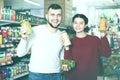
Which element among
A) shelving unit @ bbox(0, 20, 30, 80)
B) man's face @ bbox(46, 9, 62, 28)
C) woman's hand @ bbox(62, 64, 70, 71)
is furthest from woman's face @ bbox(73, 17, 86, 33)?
shelving unit @ bbox(0, 20, 30, 80)

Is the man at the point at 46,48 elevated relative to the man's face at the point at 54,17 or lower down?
lower down

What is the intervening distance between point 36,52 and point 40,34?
0.21m

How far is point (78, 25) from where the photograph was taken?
296cm

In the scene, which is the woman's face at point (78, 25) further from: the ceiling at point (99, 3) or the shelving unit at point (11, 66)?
the ceiling at point (99, 3)

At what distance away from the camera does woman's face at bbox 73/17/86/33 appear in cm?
295

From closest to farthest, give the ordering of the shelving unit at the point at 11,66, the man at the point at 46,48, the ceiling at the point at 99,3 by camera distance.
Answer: the man at the point at 46,48, the shelving unit at the point at 11,66, the ceiling at the point at 99,3

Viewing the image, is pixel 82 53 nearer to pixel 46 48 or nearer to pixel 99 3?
pixel 46 48

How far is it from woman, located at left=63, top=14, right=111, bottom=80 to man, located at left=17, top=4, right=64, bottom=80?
0.52ft

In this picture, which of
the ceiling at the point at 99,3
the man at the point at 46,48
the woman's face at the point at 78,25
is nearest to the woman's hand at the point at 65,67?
the man at the point at 46,48

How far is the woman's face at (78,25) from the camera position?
295 cm

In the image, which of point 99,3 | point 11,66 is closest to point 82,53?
point 11,66

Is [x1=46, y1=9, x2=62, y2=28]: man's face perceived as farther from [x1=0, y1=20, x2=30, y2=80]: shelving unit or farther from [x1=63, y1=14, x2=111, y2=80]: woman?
[x1=0, y1=20, x2=30, y2=80]: shelving unit

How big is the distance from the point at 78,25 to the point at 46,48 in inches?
18.6

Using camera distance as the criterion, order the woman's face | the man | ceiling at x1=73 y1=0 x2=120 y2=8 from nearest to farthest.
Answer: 1. the man
2. the woman's face
3. ceiling at x1=73 y1=0 x2=120 y2=8
